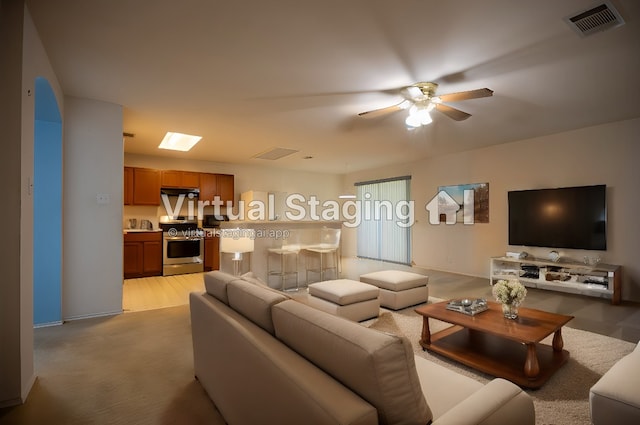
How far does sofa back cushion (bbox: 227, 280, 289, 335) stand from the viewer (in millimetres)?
1556

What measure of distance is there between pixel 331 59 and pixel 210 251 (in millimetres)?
5348

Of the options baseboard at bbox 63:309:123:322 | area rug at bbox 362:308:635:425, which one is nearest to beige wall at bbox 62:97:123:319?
baseboard at bbox 63:309:123:322

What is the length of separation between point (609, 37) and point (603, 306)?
136 inches

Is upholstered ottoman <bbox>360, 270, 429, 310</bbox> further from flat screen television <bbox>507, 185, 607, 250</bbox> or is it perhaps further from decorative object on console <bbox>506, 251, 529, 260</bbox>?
flat screen television <bbox>507, 185, 607, 250</bbox>

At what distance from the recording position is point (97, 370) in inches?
95.7

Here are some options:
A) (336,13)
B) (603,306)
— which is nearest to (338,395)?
(336,13)

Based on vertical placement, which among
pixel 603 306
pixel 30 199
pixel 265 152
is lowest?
pixel 603 306

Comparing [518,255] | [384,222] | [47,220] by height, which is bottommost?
[518,255]

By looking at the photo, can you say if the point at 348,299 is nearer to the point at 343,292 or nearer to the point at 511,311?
the point at 343,292

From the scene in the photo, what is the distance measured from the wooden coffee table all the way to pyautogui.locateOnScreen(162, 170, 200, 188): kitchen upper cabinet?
5.77 metres

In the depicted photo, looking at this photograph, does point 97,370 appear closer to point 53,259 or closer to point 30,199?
point 30,199

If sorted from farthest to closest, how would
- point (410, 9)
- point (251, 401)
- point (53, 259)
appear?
point (53, 259)
point (410, 9)
point (251, 401)

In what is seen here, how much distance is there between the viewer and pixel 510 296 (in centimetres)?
257

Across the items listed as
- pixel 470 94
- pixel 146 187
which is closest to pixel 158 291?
pixel 146 187
